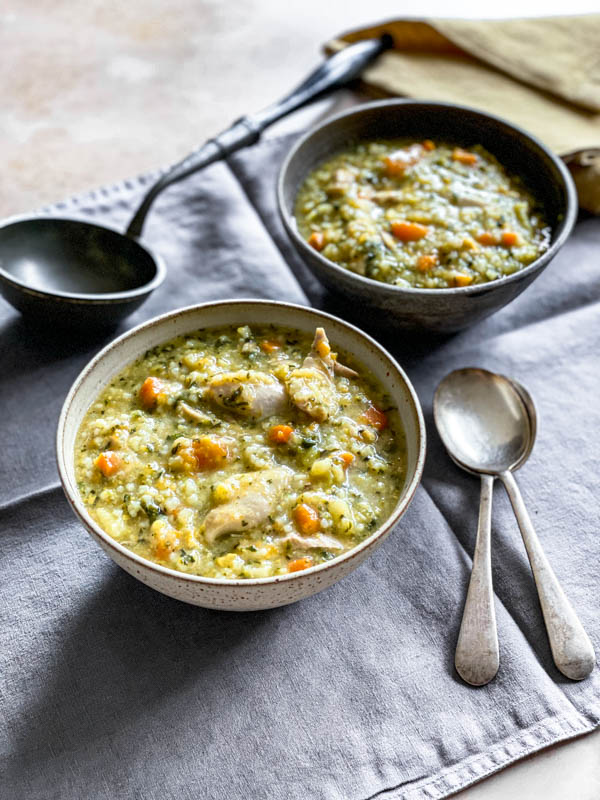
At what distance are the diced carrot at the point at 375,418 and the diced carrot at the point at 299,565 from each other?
0.54 m

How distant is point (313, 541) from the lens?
2215mm

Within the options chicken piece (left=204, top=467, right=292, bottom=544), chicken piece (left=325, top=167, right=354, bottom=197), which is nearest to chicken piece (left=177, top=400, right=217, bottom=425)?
chicken piece (left=204, top=467, right=292, bottom=544)

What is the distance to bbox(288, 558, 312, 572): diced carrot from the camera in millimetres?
2164

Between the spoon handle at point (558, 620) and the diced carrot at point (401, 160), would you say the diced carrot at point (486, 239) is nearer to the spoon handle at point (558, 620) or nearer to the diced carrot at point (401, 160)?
the diced carrot at point (401, 160)

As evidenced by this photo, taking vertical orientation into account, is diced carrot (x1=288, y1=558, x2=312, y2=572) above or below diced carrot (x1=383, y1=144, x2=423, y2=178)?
below

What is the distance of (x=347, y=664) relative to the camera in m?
2.38

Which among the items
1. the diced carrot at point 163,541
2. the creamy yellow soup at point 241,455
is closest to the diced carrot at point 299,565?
the creamy yellow soup at point 241,455

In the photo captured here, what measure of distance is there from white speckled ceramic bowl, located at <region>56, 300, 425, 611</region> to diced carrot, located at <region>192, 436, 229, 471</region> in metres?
0.36

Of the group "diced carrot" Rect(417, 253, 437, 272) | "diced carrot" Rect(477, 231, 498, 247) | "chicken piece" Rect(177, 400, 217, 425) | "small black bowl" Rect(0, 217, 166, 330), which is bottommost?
"small black bowl" Rect(0, 217, 166, 330)

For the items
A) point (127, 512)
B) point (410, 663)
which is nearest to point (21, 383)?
point (127, 512)

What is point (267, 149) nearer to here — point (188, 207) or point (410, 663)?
point (188, 207)

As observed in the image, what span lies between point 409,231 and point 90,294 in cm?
127

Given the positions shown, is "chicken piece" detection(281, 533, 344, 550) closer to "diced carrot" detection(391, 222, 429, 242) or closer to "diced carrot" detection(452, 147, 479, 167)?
"diced carrot" detection(391, 222, 429, 242)

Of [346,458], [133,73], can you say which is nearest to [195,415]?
[346,458]
